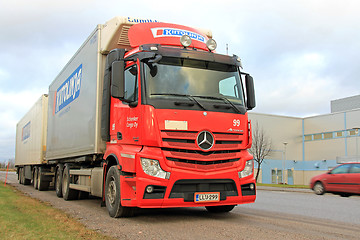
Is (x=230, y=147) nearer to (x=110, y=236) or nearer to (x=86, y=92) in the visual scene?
(x=110, y=236)

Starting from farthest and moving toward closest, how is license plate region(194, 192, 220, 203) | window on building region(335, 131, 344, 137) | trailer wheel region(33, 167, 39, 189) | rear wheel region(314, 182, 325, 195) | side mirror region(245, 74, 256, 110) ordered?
window on building region(335, 131, 344, 137)
rear wheel region(314, 182, 325, 195)
trailer wheel region(33, 167, 39, 189)
side mirror region(245, 74, 256, 110)
license plate region(194, 192, 220, 203)

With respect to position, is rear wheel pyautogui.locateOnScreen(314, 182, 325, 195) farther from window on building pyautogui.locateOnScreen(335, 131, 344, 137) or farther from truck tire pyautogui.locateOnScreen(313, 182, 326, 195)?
window on building pyautogui.locateOnScreen(335, 131, 344, 137)

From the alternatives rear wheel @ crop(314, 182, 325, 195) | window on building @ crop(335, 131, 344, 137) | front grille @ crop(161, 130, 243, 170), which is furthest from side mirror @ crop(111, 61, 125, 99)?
window on building @ crop(335, 131, 344, 137)

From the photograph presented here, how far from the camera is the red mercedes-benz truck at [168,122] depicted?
6359 mm

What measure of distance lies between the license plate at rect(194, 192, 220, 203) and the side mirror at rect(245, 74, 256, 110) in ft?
6.54

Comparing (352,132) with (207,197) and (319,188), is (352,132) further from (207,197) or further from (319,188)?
(207,197)

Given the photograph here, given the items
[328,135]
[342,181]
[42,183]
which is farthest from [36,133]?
[328,135]

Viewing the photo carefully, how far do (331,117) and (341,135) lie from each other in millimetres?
2804

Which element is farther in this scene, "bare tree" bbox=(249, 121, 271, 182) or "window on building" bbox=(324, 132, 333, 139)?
"window on building" bbox=(324, 132, 333, 139)

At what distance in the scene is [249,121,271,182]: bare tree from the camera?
4222cm

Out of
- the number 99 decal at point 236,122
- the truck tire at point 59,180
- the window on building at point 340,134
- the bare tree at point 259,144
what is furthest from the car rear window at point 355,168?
the window on building at point 340,134

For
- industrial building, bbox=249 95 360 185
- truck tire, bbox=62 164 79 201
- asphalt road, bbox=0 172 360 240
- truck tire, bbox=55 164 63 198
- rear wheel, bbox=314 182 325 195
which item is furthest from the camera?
industrial building, bbox=249 95 360 185

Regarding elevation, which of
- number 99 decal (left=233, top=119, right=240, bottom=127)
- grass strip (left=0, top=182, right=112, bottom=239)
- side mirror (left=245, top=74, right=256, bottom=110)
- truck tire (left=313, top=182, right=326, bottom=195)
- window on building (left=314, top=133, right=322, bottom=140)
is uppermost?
window on building (left=314, top=133, right=322, bottom=140)

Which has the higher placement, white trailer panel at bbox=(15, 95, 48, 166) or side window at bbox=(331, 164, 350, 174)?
white trailer panel at bbox=(15, 95, 48, 166)
